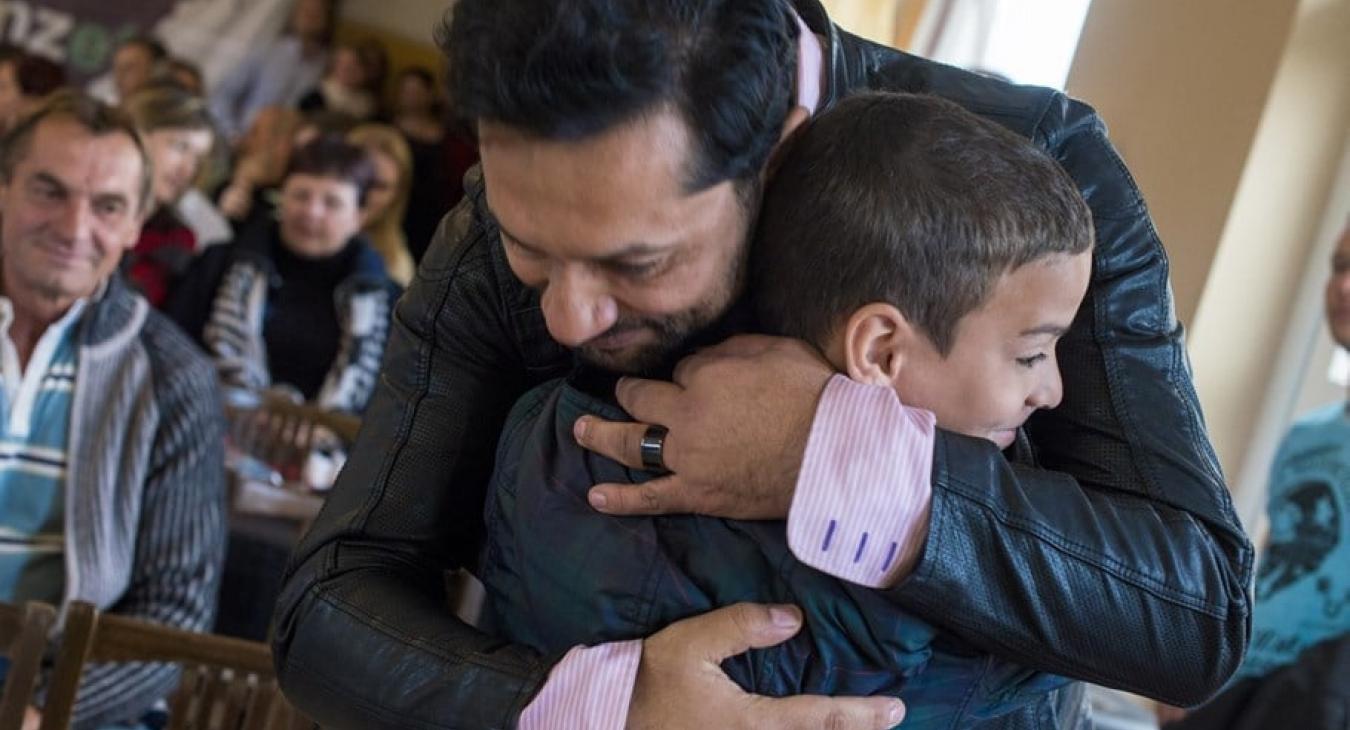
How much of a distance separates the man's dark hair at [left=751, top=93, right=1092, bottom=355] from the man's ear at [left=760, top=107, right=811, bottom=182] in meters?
0.03

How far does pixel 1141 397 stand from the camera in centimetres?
126

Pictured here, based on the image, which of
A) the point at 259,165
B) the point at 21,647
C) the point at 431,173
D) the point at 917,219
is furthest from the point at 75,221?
the point at 431,173

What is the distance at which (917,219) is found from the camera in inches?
45.7

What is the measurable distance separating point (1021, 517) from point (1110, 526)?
0.07 meters

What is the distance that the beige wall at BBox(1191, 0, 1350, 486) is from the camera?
316cm

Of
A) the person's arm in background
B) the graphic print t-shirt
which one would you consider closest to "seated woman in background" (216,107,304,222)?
the graphic print t-shirt

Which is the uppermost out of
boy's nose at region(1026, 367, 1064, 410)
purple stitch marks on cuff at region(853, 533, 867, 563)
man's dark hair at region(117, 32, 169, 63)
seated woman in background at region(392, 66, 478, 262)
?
boy's nose at region(1026, 367, 1064, 410)

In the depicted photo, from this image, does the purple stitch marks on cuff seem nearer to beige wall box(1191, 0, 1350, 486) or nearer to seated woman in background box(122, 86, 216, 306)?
beige wall box(1191, 0, 1350, 486)

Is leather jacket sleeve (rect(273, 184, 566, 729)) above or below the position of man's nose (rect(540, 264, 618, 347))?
below

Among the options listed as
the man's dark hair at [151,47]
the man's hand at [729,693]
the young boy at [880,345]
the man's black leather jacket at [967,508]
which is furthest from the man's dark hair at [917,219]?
the man's dark hair at [151,47]

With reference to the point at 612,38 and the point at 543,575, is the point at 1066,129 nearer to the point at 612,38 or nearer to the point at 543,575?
the point at 612,38

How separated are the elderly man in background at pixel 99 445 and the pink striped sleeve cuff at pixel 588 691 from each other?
60.5 inches

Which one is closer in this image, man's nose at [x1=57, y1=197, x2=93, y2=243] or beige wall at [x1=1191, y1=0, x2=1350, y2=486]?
man's nose at [x1=57, y1=197, x2=93, y2=243]

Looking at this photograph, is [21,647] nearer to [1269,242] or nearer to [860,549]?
[860,549]
